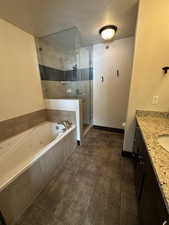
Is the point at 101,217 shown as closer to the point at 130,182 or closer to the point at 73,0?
the point at 130,182

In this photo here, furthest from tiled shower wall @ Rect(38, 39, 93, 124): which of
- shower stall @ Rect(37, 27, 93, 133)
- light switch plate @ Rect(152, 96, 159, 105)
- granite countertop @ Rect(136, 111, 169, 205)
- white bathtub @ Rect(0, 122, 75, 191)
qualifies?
granite countertop @ Rect(136, 111, 169, 205)

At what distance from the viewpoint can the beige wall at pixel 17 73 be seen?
1681mm

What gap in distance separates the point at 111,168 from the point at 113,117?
150 centimetres

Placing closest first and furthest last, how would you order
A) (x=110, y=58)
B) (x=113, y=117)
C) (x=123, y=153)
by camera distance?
(x=123, y=153), (x=110, y=58), (x=113, y=117)

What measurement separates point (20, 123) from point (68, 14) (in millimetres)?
2098

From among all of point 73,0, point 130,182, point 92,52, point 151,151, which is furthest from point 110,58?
point 130,182

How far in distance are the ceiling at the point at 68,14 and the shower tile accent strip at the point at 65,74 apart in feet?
2.57

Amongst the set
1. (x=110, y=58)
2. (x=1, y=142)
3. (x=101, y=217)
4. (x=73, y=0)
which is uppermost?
(x=73, y=0)

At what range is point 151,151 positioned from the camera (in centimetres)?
76

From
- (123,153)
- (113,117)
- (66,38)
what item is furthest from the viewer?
(113,117)

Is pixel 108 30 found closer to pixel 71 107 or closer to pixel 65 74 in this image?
pixel 65 74

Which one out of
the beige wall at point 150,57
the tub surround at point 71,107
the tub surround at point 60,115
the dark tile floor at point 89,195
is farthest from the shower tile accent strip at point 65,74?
the dark tile floor at point 89,195

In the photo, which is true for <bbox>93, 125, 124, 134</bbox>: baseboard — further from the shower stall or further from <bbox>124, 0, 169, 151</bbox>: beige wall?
<bbox>124, 0, 169, 151</bbox>: beige wall

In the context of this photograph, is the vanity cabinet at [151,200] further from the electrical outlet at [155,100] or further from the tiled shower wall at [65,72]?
the tiled shower wall at [65,72]
